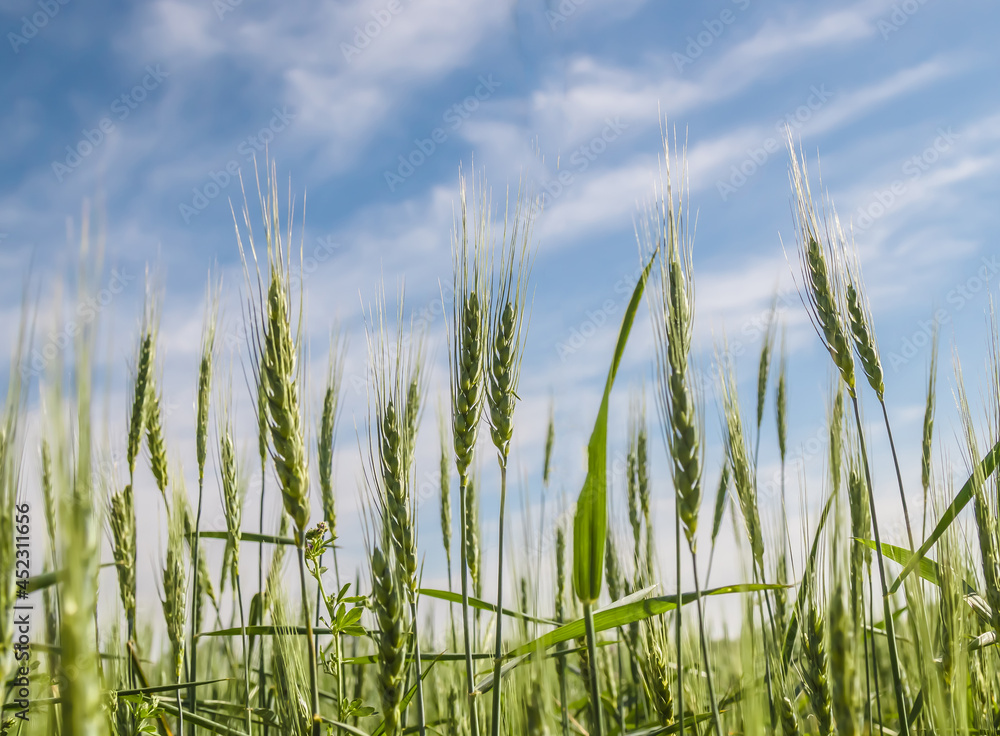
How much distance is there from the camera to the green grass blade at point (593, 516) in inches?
60.1

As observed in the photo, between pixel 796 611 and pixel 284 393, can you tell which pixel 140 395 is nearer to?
pixel 284 393

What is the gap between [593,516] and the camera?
1535 millimetres

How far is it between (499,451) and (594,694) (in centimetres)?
73

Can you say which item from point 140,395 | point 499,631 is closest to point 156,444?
point 140,395

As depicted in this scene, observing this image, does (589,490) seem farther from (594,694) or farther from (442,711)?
(442,711)

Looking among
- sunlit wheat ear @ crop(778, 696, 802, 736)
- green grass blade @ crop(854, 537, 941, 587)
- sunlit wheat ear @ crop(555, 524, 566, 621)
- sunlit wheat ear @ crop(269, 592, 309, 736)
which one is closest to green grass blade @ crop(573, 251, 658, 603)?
sunlit wheat ear @ crop(778, 696, 802, 736)

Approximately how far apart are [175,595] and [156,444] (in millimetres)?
666

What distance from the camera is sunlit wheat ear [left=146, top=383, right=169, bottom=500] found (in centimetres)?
279

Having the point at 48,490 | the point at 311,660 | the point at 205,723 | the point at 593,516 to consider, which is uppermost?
the point at 48,490

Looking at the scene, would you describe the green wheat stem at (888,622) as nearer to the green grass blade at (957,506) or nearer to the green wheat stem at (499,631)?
the green grass blade at (957,506)

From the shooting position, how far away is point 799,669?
192 cm

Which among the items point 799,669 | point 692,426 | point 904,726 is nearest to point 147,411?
point 692,426

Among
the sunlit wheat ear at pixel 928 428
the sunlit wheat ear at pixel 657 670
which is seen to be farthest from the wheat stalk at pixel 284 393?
the sunlit wheat ear at pixel 928 428

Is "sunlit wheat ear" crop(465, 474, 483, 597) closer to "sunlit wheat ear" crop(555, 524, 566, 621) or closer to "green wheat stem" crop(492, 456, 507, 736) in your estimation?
"sunlit wheat ear" crop(555, 524, 566, 621)
